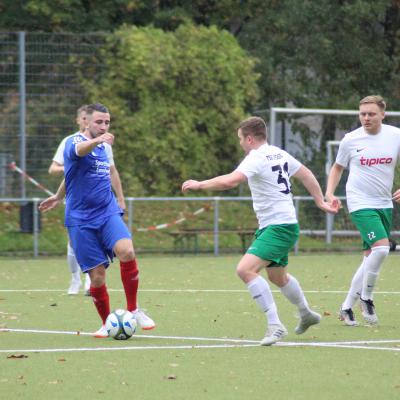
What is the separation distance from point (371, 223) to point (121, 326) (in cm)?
266

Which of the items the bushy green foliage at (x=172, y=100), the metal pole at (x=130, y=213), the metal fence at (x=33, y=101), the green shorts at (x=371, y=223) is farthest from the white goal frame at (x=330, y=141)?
the green shorts at (x=371, y=223)

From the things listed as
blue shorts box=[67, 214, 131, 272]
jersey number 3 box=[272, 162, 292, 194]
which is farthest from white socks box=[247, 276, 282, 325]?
blue shorts box=[67, 214, 131, 272]

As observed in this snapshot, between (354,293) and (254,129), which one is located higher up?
(254,129)

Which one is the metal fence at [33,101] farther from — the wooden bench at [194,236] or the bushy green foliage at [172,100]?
the wooden bench at [194,236]

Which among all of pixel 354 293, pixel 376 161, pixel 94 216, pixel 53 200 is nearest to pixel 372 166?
pixel 376 161

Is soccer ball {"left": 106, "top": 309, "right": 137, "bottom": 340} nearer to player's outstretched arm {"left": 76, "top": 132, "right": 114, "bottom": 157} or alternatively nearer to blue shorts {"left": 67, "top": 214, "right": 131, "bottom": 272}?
blue shorts {"left": 67, "top": 214, "right": 131, "bottom": 272}

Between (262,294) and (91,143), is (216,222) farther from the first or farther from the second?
(262,294)

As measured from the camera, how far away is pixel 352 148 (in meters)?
11.4

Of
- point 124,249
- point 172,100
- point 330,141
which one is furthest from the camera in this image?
point 172,100

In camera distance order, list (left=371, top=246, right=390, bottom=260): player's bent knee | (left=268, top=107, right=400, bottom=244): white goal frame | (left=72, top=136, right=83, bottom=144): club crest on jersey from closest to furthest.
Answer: (left=72, top=136, right=83, bottom=144): club crest on jersey
(left=371, top=246, right=390, bottom=260): player's bent knee
(left=268, top=107, right=400, bottom=244): white goal frame

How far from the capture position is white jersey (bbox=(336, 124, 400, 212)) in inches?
446

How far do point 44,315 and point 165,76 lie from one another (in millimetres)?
14221

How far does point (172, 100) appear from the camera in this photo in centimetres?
2627

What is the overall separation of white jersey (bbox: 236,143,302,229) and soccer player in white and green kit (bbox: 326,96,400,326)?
1.40 meters
